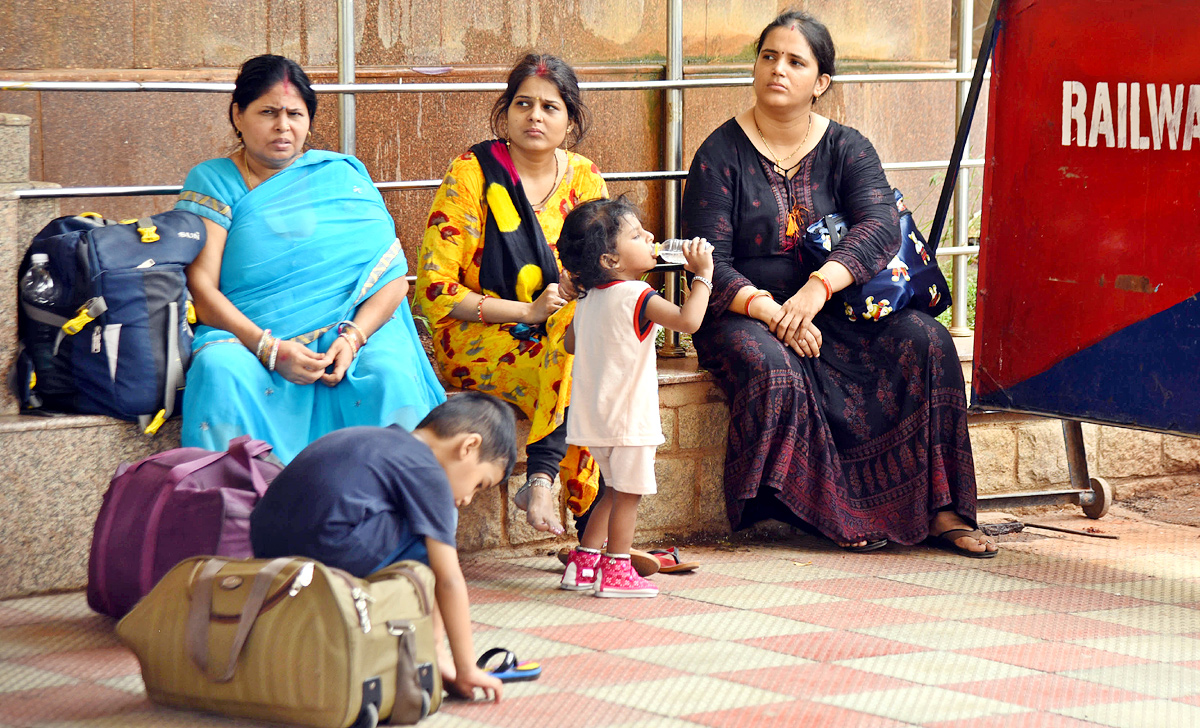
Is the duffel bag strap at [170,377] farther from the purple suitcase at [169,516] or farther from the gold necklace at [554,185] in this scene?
the gold necklace at [554,185]

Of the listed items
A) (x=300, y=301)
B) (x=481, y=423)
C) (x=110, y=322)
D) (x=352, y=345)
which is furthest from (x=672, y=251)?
(x=110, y=322)

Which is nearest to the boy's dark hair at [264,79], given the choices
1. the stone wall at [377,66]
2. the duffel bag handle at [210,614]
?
the stone wall at [377,66]

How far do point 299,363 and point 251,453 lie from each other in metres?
0.53

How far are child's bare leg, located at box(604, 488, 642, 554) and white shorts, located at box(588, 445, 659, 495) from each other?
0.15 feet

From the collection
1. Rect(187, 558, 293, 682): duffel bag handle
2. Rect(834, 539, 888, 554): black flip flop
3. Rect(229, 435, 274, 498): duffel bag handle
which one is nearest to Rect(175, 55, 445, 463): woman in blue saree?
Rect(229, 435, 274, 498): duffel bag handle

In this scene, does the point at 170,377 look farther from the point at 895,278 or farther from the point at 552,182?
the point at 895,278

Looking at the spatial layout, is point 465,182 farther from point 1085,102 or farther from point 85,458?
point 1085,102

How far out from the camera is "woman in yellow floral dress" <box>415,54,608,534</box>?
3.99 metres

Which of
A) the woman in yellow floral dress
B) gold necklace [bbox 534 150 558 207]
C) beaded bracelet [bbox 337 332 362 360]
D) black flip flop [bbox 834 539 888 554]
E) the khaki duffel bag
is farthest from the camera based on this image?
black flip flop [bbox 834 539 888 554]

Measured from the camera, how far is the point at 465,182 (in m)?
4.09

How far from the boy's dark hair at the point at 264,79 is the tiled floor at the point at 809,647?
1.53 meters

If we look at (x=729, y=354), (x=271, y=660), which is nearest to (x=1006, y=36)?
(x=729, y=354)

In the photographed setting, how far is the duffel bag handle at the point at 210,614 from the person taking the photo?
97.2 inches

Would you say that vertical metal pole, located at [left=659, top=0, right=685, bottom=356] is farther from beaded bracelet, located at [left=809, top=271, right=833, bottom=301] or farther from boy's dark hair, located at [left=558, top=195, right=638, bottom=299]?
boy's dark hair, located at [left=558, top=195, right=638, bottom=299]
